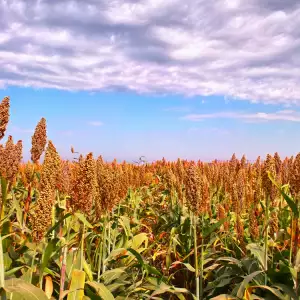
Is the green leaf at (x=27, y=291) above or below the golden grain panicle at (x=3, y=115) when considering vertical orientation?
below

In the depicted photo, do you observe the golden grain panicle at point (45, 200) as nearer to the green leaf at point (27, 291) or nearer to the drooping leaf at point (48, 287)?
the green leaf at point (27, 291)

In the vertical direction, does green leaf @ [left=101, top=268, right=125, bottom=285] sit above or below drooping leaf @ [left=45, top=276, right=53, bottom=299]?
below

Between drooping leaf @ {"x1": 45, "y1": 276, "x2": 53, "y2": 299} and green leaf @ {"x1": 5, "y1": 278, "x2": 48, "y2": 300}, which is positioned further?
drooping leaf @ {"x1": 45, "y1": 276, "x2": 53, "y2": 299}

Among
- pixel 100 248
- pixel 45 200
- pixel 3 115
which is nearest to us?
pixel 45 200

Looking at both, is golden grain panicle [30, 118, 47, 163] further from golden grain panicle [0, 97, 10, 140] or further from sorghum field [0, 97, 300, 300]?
golden grain panicle [0, 97, 10, 140]

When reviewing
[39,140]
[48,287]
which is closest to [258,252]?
[48,287]

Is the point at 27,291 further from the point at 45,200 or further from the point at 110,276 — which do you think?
the point at 110,276

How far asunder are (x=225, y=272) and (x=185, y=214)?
204 cm

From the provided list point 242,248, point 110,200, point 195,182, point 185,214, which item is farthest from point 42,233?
point 185,214

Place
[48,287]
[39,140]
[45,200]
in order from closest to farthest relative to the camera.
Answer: [45,200]
[48,287]
[39,140]

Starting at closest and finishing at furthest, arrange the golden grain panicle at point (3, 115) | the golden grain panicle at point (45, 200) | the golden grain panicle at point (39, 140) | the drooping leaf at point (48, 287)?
the golden grain panicle at point (45, 200), the golden grain panicle at point (3, 115), the drooping leaf at point (48, 287), the golden grain panicle at point (39, 140)

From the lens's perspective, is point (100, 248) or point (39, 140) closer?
point (39, 140)

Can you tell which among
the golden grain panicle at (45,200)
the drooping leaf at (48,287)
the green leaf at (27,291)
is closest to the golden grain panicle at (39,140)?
the golden grain panicle at (45,200)

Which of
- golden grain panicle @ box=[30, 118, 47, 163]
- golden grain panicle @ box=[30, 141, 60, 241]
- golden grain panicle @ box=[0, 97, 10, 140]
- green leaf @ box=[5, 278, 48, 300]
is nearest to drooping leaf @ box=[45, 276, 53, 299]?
green leaf @ box=[5, 278, 48, 300]
